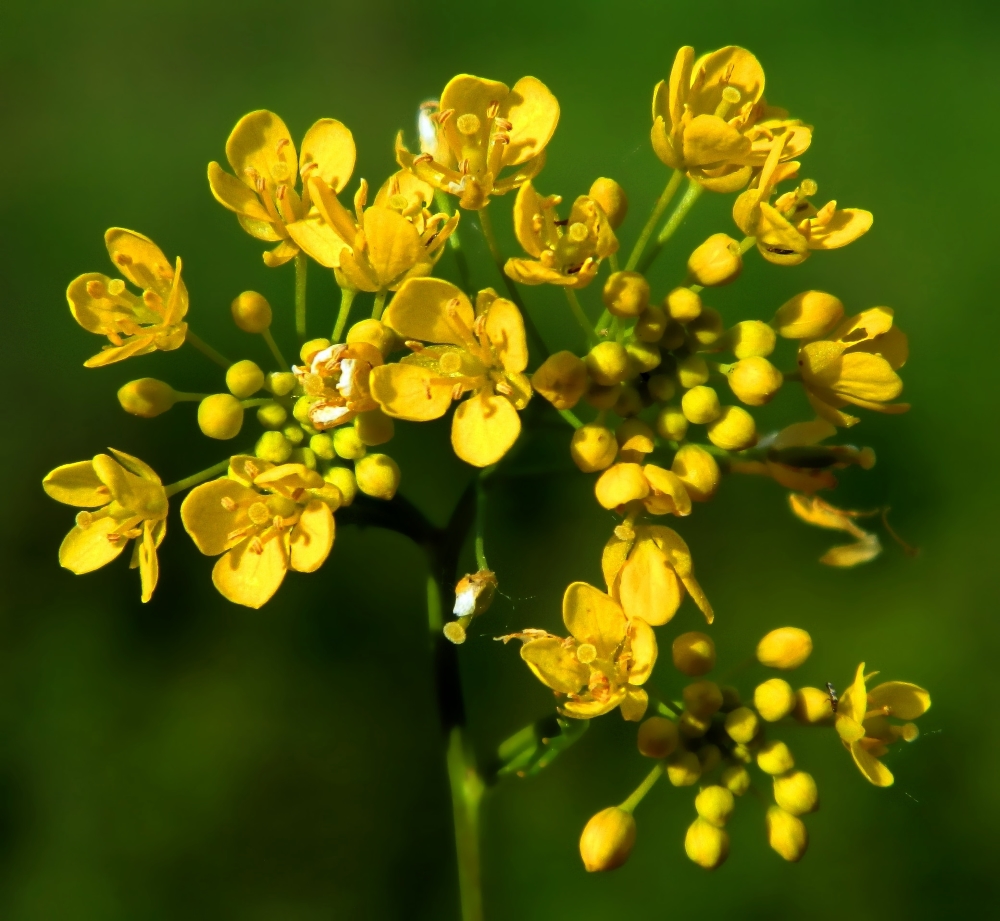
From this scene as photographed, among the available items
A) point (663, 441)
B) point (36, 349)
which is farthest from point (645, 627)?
point (36, 349)

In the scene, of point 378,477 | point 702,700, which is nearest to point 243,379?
point 378,477

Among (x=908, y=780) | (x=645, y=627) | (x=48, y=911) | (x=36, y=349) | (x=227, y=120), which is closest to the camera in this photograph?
(x=645, y=627)

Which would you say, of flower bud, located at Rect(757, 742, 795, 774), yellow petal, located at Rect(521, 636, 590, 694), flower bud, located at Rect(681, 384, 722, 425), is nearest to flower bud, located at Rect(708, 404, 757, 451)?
flower bud, located at Rect(681, 384, 722, 425)

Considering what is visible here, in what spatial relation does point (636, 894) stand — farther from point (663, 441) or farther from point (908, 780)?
point (663, 441)

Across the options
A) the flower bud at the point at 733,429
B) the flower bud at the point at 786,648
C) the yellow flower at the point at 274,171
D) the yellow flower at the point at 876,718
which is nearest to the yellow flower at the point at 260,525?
the yellow flower at the point at 274,171

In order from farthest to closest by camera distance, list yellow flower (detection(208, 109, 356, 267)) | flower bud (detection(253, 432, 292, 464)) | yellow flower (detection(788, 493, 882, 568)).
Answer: yellow flower (detection(788, 493, 882, 568)) → yellow flower (detection(208, 109, 356, 267)) → flower bud (detection(253, 432, 292, 464))

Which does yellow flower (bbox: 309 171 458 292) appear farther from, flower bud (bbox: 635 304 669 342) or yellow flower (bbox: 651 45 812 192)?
yellow flower (bbox: 651 45 812 192)
